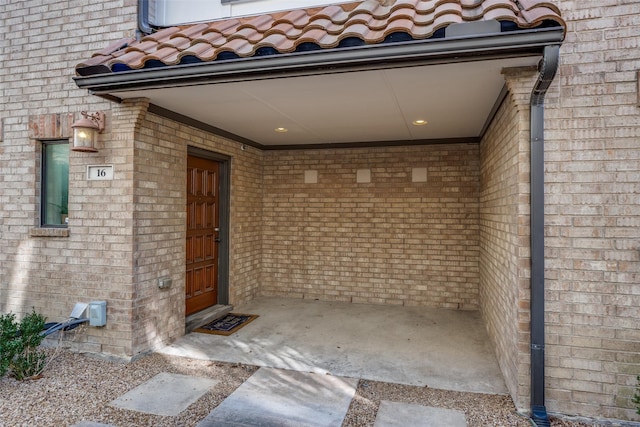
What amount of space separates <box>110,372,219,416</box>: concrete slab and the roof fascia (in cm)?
264

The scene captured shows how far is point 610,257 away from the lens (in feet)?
9.39

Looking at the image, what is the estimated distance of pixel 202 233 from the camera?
5324 mm

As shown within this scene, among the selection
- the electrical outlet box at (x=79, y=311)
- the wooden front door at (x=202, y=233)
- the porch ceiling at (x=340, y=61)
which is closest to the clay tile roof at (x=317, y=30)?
the porch ceiling at (x=340, y=61)

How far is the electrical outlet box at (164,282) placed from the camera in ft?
13.8

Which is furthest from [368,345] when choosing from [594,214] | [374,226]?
[594,214]

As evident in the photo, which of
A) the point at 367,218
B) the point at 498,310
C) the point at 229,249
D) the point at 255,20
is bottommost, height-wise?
the point at 498,310

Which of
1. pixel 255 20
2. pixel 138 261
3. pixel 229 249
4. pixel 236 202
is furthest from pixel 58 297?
pixel 255 20

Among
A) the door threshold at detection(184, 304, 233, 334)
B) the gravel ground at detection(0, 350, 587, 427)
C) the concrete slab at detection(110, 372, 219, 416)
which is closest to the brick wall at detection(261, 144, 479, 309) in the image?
the door threshold at detection(184, 304, 233, 334)

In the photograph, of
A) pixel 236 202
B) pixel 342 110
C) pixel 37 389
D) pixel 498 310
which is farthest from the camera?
pixel 236 202

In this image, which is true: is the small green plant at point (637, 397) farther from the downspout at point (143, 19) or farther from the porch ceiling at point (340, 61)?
the downspout at point (143, 19)

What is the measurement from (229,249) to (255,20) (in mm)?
3312

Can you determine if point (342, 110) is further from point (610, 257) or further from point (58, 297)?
point (58, 297)

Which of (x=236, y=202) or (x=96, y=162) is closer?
(x=96, y=162)

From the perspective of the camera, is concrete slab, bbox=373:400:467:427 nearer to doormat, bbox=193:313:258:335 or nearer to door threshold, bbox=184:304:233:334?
doormat, bbox=193:313:258:335
